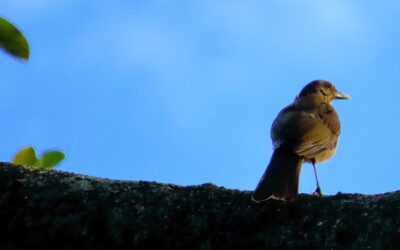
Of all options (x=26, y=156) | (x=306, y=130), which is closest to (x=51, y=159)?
(x=26, y=156)

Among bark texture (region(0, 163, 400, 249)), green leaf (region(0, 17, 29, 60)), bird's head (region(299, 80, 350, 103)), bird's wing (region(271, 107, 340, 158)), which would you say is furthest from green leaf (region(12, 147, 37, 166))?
bird's head (region(299, 80, 350, 103))

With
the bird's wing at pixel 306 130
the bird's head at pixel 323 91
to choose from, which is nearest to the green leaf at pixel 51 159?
the bird's wing at pixel 306 130

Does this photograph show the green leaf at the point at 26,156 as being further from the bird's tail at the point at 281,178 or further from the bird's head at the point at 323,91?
the bird's head at the point at 323,91

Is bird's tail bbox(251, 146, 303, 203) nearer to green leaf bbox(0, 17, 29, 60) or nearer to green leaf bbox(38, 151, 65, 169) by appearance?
green leaf bbox(38, 151, 65, 169)

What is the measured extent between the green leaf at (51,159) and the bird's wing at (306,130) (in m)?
1.54

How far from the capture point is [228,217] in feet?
8.50

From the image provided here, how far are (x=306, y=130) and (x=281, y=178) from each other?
1713mm

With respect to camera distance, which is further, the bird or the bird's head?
the bird's head

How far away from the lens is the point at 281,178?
4039mm

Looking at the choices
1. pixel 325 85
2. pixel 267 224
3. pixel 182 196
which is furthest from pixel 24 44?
pixel 325 85

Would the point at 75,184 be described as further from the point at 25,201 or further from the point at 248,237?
the point at 248,237

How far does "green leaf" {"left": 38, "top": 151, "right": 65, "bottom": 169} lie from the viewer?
16.4ft

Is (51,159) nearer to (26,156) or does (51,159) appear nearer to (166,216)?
(26,156)

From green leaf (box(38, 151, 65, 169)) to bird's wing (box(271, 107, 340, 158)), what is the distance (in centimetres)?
154
